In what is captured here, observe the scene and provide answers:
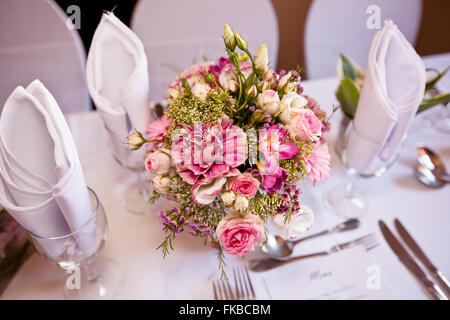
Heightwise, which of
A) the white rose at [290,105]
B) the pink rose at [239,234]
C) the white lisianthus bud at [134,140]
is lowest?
Result: the pink rose at [239,234]

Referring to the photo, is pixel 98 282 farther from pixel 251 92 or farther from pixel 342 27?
pixel 342 27

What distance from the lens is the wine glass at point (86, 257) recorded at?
2.09 feet

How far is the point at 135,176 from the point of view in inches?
39.6

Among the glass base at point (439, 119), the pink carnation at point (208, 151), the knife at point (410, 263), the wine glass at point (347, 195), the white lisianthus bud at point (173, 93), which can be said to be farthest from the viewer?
the glass base at point (439, 119)

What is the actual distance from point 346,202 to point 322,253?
20 centimetres

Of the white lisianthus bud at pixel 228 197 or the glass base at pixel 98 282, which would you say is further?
the glass base at pixel 98 282

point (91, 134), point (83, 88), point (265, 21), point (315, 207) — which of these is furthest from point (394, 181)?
point (83, 88)

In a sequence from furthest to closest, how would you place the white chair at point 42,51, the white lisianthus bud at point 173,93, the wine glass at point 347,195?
the white chair at point 42,51 → the wine glass at point 347,195 → the white lisianthus bud at point 173,93

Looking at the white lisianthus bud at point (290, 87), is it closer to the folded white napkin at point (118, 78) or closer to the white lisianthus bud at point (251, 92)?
the white lisianthus bud at point (251, 92)

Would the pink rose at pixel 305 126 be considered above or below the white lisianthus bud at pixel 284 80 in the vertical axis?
below

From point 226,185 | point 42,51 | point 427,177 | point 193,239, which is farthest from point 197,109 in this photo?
point 42,51

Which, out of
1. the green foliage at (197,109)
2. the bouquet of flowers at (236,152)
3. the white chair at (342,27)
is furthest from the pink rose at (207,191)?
the white chair at (342,27)

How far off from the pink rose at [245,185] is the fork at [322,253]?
33cm
